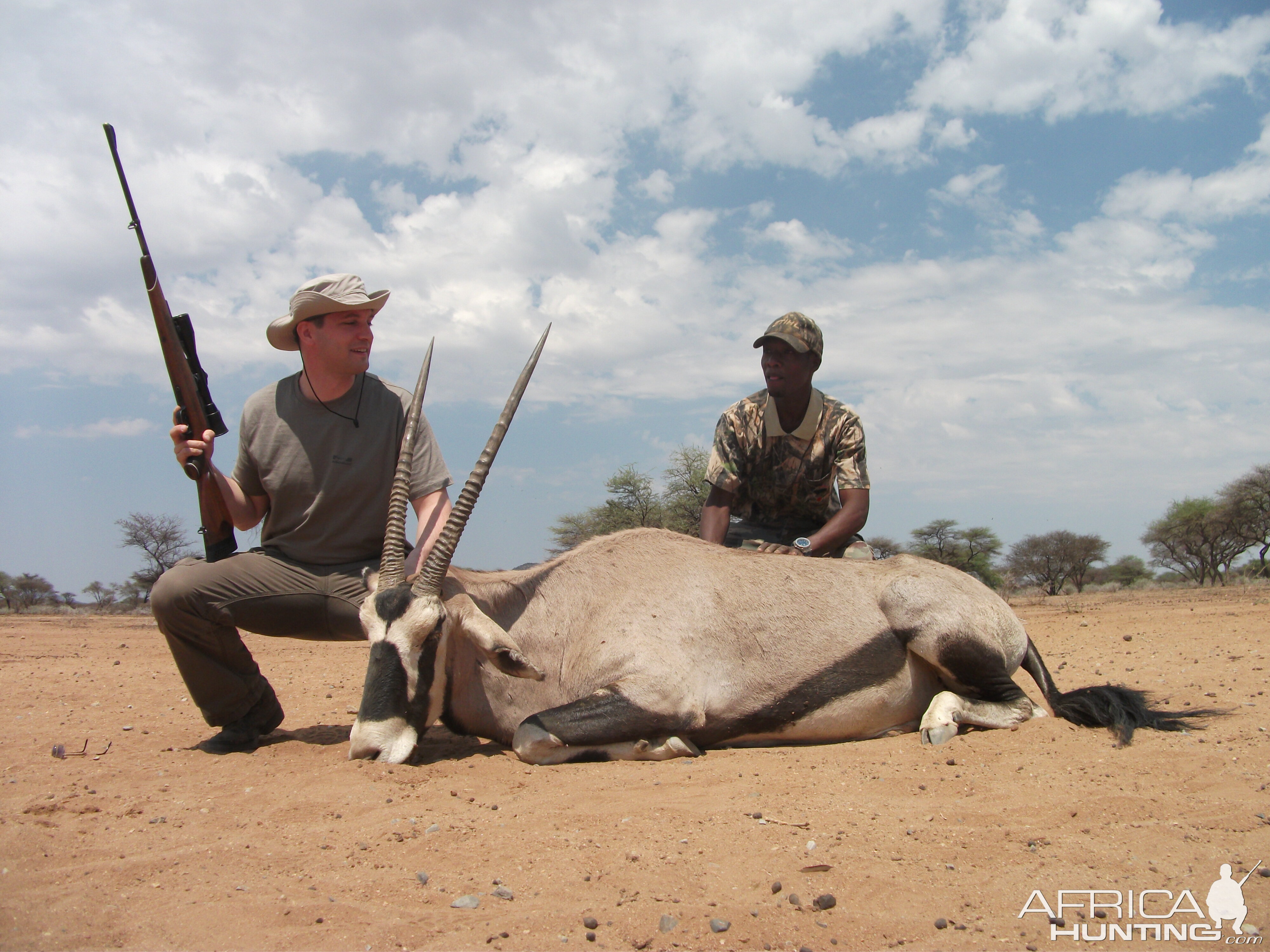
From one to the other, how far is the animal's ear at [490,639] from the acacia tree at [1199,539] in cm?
3028

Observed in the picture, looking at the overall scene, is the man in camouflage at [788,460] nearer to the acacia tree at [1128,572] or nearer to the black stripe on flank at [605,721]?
the black stripe on flank at [605,721]

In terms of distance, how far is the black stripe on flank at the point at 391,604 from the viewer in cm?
435

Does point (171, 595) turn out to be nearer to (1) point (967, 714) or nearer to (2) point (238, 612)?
(2) point (238, 612)

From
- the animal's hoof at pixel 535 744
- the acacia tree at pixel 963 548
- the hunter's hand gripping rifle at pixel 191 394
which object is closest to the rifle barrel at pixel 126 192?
the hunter's hand gripping rifle at pixel 191 394

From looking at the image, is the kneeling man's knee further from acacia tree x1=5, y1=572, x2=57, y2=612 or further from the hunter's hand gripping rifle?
acacia tree x1=5, y1=572, x2=57, y2=612

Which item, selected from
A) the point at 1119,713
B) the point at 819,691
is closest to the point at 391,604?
the point at 819,691

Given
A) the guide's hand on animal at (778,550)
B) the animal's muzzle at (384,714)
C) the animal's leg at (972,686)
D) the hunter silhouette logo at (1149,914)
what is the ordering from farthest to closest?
the guide's hand on animal at (778,550)
the animal's leg at (972,686)
the animal's muzzle at (384,714)
the hunter silhouette logo at (1149,914)

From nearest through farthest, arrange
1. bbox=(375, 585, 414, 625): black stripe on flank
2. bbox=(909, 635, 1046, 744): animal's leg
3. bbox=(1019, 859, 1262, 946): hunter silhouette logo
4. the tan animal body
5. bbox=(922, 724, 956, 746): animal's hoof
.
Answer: bbox=(1019, 859, 1262, 946): hunter silhouette logo → bbox=(375, 585, 414, 625): black stripe on flank → the tan animal body → bbox=(922, 724, 956, 746): animal's hoof → bbox=(909, 635, 1046, 744): animal's leg

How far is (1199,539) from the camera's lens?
30.5 m

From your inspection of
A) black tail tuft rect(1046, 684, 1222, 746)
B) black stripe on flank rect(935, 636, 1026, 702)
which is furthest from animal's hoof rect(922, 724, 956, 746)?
black tail tuft rect(1046, 684, 1222, 746)

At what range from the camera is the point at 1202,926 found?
2.47m

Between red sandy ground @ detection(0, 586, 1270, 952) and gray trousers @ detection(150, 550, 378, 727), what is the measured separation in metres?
0.38

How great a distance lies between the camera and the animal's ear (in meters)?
4.49

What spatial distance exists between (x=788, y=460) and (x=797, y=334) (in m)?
1.01
